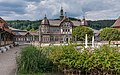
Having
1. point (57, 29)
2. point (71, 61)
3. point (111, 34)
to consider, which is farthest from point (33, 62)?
point (57, 29)

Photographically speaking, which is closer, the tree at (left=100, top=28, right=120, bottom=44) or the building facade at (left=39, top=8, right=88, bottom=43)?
the tree at (left=100, top=28, right=120, bottom=44)

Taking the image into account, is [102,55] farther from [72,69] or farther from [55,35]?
[55,35]

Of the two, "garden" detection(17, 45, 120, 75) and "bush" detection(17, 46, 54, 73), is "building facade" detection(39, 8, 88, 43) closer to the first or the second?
"garden" detection(17, 45, 120, 75)

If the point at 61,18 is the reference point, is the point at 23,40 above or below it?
below

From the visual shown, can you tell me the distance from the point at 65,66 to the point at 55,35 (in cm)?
8386

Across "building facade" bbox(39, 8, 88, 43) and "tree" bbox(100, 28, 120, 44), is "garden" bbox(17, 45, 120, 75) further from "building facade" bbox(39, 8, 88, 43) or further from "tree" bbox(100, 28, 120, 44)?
"building facade" bbox(39, 8, 88, 43)

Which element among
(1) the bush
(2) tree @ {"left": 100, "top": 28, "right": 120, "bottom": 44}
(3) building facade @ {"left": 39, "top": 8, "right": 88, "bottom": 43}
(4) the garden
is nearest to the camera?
(4) the garden

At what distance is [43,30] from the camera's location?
98938mm

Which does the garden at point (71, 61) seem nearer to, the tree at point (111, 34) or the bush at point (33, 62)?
the bush at point (33, 62)

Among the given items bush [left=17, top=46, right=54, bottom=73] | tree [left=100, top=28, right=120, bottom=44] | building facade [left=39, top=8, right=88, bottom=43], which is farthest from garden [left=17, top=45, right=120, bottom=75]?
building facade [left=39, top=8, right=88, bottom=43]

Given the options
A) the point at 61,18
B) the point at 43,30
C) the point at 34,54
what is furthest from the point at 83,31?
the point at 34,54

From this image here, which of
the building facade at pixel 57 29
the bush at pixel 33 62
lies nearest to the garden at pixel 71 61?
the bush at pixel 33 62

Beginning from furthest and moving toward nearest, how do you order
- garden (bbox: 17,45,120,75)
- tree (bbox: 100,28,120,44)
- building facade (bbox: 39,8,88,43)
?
building facade (bbox: 39,8,88,43) → tree (bbox: 100,28,120,44) → garden (bbox: 17,45,120,75)

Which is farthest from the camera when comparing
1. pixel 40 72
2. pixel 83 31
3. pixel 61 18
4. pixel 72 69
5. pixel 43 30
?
pixel 61 18
